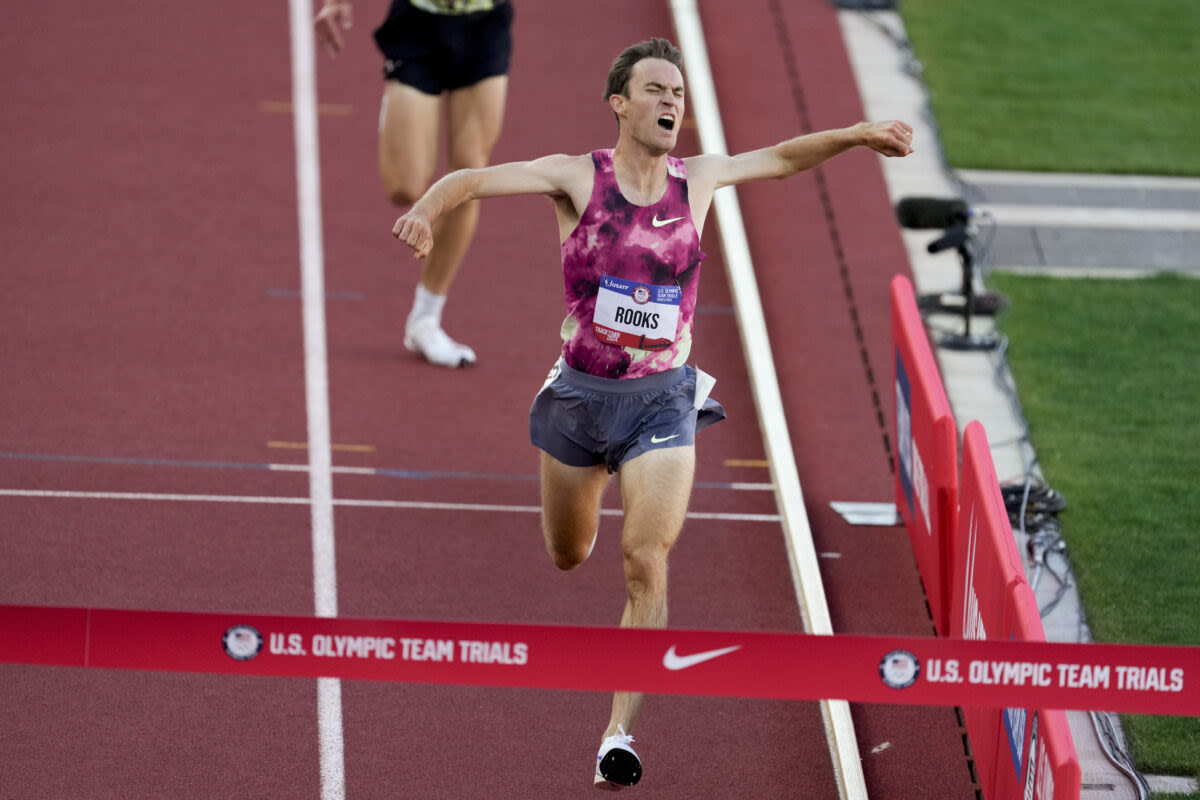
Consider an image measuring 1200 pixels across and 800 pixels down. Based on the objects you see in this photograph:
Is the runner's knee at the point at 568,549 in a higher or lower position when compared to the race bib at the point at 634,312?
lower

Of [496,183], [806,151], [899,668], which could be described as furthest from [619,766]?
[806,151]

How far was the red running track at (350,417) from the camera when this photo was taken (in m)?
5.61

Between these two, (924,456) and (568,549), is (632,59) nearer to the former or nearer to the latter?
(568,549)

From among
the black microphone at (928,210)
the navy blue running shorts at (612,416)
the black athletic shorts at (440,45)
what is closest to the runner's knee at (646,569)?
the navy blue running shorts at (612,416)

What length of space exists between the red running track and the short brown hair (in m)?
1.98

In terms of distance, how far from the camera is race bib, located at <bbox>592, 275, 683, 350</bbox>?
5406 millimetres

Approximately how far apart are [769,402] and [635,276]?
8.77ft

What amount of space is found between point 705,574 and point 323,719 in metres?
1.74

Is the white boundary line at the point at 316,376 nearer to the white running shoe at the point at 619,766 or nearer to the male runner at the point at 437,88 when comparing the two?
the male runner at the point at 437,88

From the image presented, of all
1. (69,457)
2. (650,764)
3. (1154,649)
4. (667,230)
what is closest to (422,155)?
(69,457)

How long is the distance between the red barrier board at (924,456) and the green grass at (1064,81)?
461 cm

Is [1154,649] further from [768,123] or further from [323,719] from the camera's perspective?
[768,123]

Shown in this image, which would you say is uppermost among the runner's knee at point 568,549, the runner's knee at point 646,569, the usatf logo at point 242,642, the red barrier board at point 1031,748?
the runner's knee at point 568,549

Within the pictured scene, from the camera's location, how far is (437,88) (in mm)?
7953
